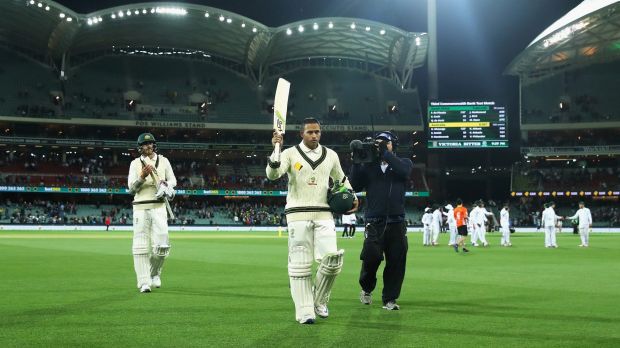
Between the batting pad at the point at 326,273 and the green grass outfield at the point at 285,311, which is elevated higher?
the batting pad at the point at 326,273

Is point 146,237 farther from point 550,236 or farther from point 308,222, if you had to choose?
point 550,236

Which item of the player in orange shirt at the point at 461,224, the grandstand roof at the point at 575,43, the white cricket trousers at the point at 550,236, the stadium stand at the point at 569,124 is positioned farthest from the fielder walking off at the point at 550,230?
the stadium stand at the point at 569,124

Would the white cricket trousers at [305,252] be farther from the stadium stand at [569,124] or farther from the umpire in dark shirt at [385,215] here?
the stadium stand at [569,124]

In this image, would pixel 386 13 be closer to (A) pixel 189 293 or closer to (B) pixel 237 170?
(B) pixel 237 170

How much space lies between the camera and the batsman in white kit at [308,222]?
26.5 ft

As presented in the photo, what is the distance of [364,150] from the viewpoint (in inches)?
369

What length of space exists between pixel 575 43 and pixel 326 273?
66603 mm

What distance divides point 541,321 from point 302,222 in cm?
309

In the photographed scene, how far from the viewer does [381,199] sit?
9719 millimetres

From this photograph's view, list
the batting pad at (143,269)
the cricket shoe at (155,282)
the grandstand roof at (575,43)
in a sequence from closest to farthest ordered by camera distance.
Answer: the batting pad at (143,269), the cricket shoe at (155,282), the grandstand roof at (575,43)

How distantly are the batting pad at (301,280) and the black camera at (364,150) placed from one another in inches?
67.2

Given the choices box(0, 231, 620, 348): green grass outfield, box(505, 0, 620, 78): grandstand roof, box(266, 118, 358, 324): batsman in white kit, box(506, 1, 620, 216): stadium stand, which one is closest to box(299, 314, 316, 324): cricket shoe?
box(266, 118, 358, 324): batsman in white kit

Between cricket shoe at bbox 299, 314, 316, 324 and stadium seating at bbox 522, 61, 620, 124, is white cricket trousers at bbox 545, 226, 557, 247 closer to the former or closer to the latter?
cricket shoe at bbox 299, 314, 316, 324

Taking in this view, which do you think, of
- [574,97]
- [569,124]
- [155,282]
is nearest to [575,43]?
[574,97]
